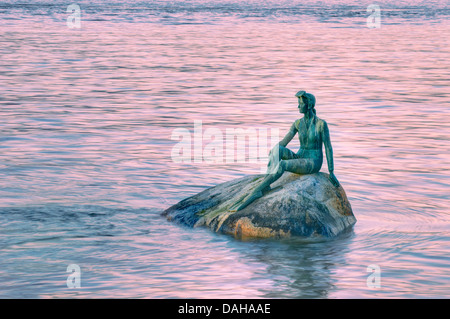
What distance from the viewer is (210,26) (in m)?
65.6

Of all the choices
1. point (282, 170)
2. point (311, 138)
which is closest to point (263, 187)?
point (282, 170)

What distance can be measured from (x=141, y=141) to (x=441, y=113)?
9.49m

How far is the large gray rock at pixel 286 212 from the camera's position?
13883 mm

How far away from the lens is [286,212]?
45.7ft

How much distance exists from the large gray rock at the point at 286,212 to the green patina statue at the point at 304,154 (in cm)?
12

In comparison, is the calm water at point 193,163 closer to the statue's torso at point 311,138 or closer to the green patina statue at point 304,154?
the green patina statue at point 304,154

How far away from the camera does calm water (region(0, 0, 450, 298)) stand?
12281 mm

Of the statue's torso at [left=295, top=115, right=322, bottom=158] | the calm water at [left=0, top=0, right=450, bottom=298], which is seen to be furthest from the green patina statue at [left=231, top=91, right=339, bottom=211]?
the calm water at [left=0, top=0, right=450, bottom=298]

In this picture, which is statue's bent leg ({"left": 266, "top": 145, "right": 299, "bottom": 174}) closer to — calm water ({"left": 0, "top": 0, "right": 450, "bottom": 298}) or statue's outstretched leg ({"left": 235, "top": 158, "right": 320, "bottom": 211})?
statue's outstretched leg ({"left": 235, "top": 158, "right": 320, "bottom": 211})

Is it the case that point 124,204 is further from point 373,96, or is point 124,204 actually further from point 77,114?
point 373,96

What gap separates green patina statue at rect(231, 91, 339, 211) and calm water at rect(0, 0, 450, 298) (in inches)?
40.8

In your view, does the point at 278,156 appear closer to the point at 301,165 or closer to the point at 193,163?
the point at 301,165

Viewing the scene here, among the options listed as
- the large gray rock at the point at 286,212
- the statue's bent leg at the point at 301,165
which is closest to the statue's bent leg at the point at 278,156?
the statue's bent leg at the point at 301,165

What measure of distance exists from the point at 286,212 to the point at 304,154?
1104 mm
